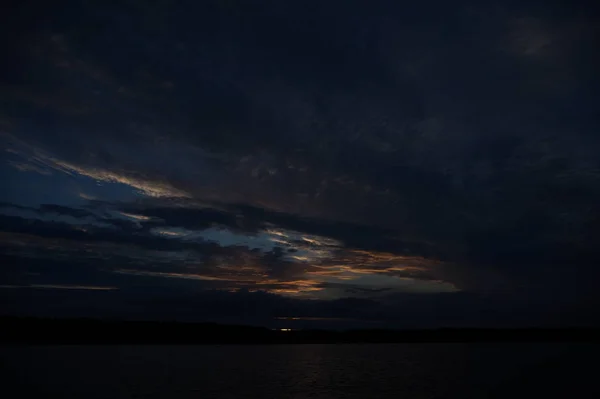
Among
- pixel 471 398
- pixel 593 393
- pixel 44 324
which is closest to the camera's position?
pixel 471 398

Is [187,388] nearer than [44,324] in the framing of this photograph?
Yes

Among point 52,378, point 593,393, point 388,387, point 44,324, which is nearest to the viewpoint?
point 593,393

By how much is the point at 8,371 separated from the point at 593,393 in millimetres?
71539

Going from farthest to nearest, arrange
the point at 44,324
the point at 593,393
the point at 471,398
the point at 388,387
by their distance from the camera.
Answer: the point at 44,324 < the point at 388,387 < the point at 593,393 < the point at 471,398

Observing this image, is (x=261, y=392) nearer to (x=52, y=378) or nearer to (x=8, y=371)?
(x=52, y=378)

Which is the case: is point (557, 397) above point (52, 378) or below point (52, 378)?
above

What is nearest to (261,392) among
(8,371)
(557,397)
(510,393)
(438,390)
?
(438,390)

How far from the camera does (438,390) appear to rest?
2116 inches

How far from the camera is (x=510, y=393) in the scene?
5206cm

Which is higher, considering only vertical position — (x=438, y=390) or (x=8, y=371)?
(x=438, y=390)

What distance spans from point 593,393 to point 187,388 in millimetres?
41132

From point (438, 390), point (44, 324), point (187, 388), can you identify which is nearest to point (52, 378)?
point (187, 388)

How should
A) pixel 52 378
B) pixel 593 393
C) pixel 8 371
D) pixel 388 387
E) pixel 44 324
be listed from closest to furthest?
pixel 593 393, pixel 388 387, pixel 52 378, pixel 8 371, pixel 44 324

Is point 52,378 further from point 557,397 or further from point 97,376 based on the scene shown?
point 557,397
